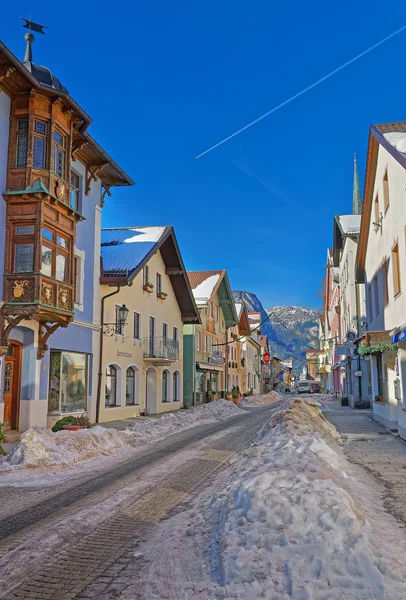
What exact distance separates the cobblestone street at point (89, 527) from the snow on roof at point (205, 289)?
28.5 metres

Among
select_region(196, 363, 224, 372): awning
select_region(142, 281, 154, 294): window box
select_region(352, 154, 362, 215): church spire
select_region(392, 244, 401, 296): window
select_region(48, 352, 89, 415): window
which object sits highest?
select_region(352, 154, 362, 215): church spire

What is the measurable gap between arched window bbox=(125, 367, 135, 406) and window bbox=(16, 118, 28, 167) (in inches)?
470

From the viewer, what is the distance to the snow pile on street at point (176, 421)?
18.2m

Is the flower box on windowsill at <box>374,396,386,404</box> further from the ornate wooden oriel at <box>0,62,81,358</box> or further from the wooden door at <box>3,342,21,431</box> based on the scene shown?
the wooden door at <box>3,342,21,431</box>

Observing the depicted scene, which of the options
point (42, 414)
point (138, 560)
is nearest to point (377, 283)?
point (42, 414)

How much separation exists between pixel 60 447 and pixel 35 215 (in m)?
7.22

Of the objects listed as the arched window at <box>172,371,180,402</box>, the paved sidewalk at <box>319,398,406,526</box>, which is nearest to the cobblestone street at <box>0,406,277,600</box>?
the paved sidewalk at <box>319,398,406,526</box>

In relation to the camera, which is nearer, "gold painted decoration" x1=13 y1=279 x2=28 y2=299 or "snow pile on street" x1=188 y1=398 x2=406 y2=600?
"snow pile on street" x1=188 y1=398 x2=406 y2=600

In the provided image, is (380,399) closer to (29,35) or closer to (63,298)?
(63,298)

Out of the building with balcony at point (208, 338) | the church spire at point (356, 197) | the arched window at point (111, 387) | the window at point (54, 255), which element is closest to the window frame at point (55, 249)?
the window at point (54, 255)

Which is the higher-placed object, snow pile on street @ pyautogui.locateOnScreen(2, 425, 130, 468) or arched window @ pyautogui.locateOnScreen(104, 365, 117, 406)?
arched window @ pyautogui.locateOnScreen(104, 365, 117, 406)

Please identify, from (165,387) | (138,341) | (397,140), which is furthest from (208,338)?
(397,140)

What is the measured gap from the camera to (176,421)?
22422mm

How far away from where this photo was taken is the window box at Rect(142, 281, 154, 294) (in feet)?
89.9
